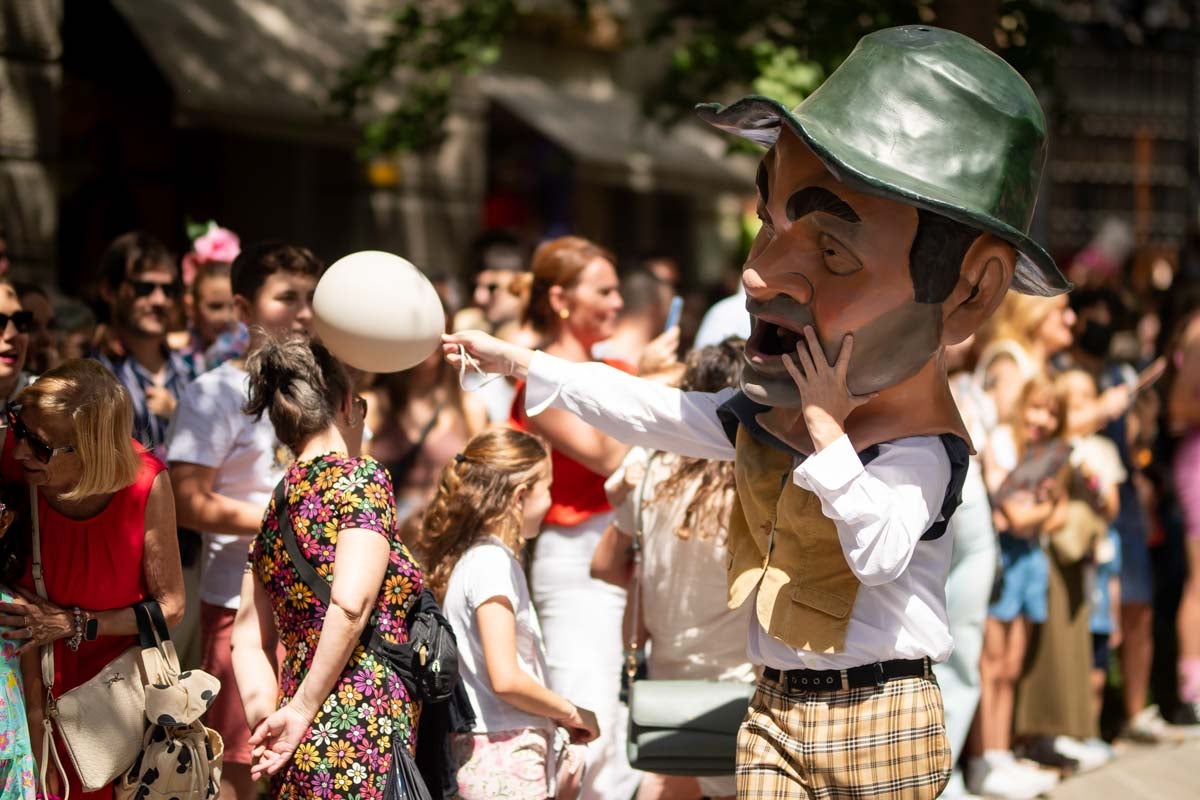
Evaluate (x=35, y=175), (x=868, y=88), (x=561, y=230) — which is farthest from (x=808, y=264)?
(x=561, y=230)

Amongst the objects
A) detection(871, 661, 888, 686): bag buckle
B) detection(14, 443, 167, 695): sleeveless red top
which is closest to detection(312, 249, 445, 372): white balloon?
detection(14, 443, 167, 695): sleeveless red top

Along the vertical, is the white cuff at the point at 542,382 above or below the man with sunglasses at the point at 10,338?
above

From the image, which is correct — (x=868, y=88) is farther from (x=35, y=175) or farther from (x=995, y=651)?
(x=35, y=175)

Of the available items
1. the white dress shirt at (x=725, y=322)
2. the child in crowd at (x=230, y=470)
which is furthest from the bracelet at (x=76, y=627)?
the white dress shirt at (x=725, y=322)

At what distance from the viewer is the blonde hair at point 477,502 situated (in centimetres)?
407

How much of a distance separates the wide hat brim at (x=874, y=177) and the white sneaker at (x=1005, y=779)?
3194mm

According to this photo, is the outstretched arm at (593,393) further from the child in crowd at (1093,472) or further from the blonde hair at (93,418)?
the child in crowd at (1093,472)

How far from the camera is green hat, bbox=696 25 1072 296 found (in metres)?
3.06

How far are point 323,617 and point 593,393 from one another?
809 millimetres

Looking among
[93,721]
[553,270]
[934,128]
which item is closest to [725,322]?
[553,270]

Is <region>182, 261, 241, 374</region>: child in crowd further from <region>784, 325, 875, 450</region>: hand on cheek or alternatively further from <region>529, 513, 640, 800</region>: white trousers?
<region>784, 325, 875, 450</region>: hand on cheek

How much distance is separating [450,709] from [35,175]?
4.95 metres

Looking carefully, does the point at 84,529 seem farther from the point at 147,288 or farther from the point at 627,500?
the point at 147,288

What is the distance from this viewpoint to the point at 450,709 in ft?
12.4
